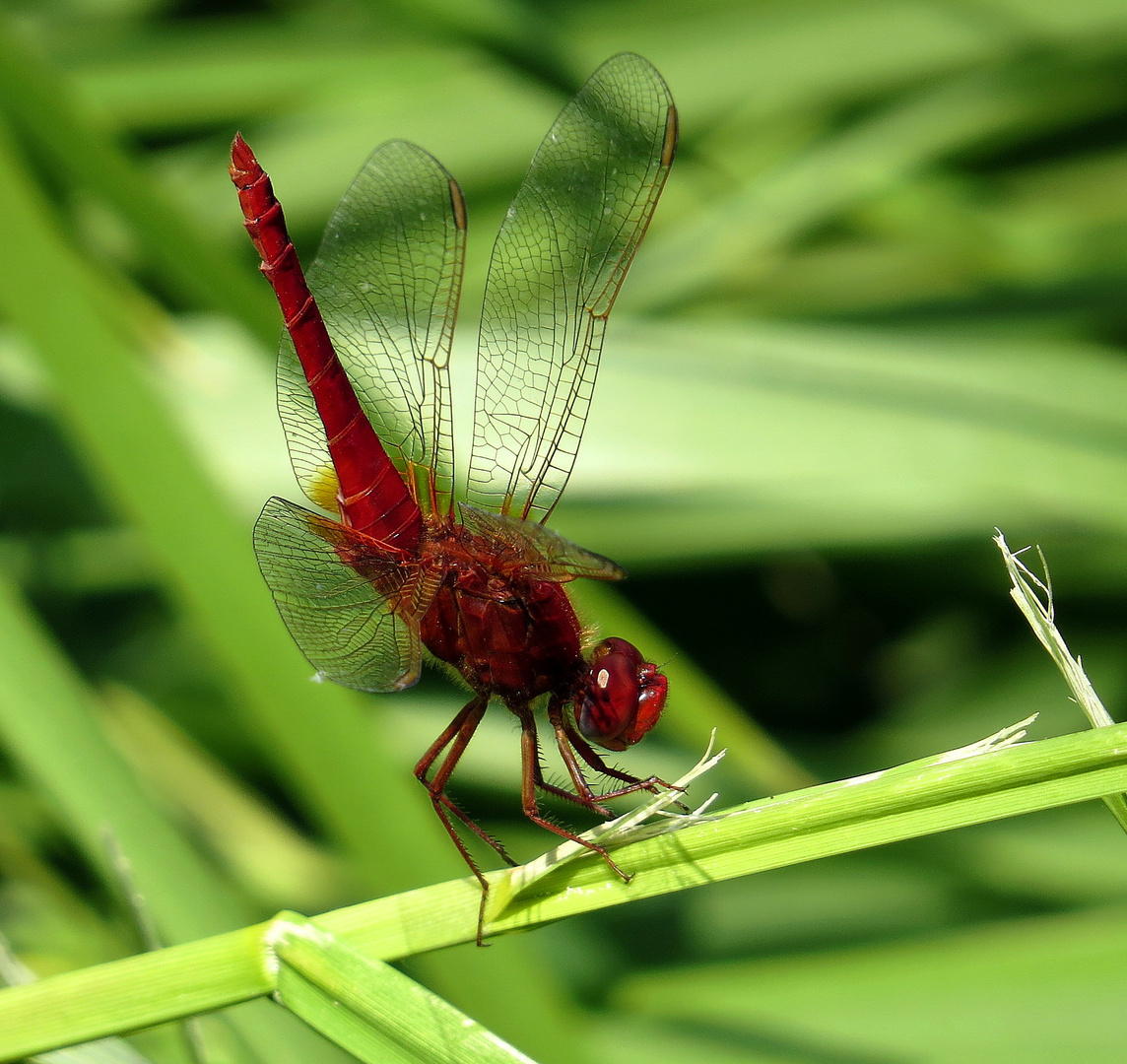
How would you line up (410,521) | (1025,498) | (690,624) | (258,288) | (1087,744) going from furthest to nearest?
1. (690,624)
2. (1025,498)
3. (258,288)
4. (410,521)
5. (1087,744)

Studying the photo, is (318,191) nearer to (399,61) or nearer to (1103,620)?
(399,61)

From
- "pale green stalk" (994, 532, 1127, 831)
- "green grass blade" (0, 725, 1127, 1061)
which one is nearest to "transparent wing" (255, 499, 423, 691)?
"green grass blade" (0, 725, 1127, 1061)

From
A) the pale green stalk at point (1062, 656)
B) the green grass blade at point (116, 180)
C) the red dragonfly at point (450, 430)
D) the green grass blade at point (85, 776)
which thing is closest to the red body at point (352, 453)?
the red dragonfly at point (450, 430)

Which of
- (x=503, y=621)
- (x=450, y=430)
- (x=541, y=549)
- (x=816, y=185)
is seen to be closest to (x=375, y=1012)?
(x=541, y=549)

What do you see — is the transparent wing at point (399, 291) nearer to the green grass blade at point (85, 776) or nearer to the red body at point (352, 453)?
the red body at point (352, 453)

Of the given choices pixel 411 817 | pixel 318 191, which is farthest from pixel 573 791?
pixel 318 191

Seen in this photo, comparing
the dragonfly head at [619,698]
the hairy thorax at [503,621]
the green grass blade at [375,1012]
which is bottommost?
the green grass blade at [375,1012]

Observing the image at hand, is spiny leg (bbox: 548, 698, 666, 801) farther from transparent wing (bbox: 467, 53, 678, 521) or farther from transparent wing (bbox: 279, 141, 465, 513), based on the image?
transparent wing (bbox: 279, 141, 465, 513)

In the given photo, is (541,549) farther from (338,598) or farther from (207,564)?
(207,564)

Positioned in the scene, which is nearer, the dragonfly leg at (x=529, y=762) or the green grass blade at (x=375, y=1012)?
the green grass blade at (x=375, y=1012)
